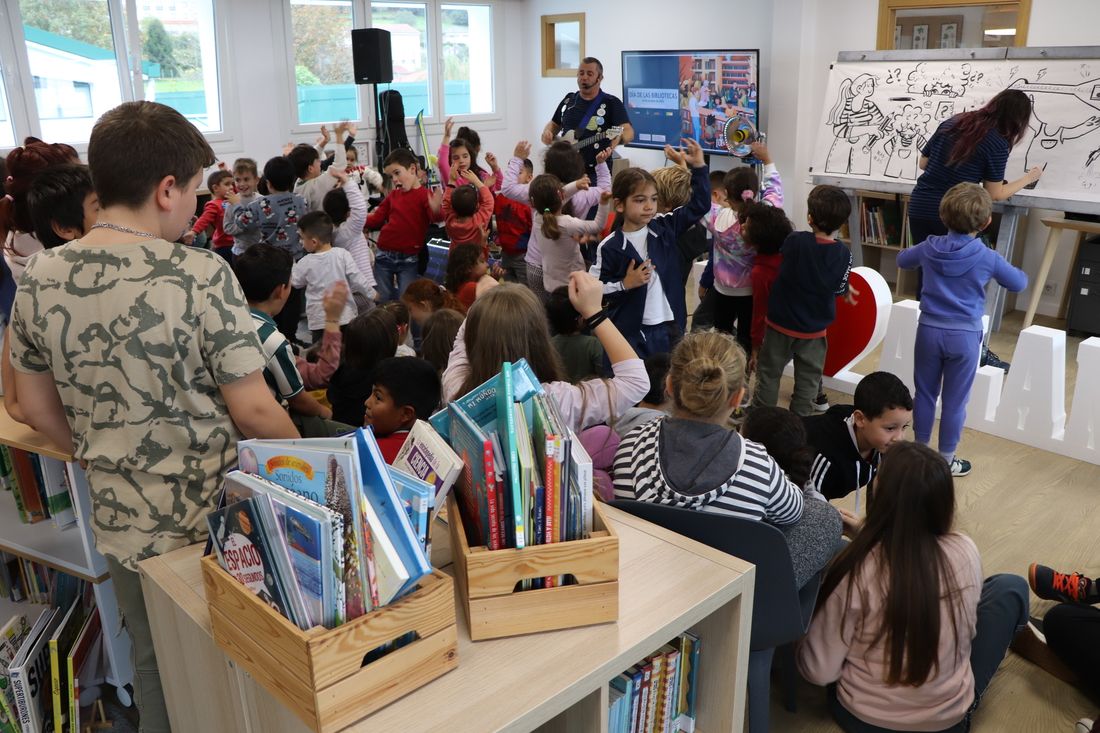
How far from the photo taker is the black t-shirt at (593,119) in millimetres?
6016

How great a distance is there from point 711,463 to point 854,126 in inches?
210

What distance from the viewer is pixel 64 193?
2.18 meters

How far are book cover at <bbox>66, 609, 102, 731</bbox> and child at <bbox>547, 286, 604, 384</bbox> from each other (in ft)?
5.16

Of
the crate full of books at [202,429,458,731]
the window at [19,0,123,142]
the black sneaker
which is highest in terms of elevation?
the window at [19,0,123,142]

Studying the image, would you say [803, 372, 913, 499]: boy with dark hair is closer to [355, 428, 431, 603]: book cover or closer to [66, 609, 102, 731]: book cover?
[355, 428, 431, 603]: book cover

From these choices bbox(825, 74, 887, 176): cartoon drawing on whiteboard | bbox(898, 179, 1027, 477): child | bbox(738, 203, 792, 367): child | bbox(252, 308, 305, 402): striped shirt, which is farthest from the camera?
bbox(825, 74, 887, 176): cartoon drawing on whiteboard

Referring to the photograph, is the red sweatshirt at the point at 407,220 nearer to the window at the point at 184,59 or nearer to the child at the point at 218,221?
the child at the point at 218,221

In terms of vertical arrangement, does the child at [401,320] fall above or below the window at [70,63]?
below

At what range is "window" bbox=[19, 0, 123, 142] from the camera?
7.30 meters

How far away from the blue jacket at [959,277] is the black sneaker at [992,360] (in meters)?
1.39

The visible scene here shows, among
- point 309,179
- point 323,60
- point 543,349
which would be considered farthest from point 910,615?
point 323,60

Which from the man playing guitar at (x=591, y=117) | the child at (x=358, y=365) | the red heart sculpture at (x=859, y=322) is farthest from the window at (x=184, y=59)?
the child at (x=358, y=365)

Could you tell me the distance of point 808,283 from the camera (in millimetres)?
3717

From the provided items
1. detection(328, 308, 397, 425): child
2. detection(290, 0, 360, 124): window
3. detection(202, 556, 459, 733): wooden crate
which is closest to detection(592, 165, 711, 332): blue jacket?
detection(328, 308, 397, 425): child
